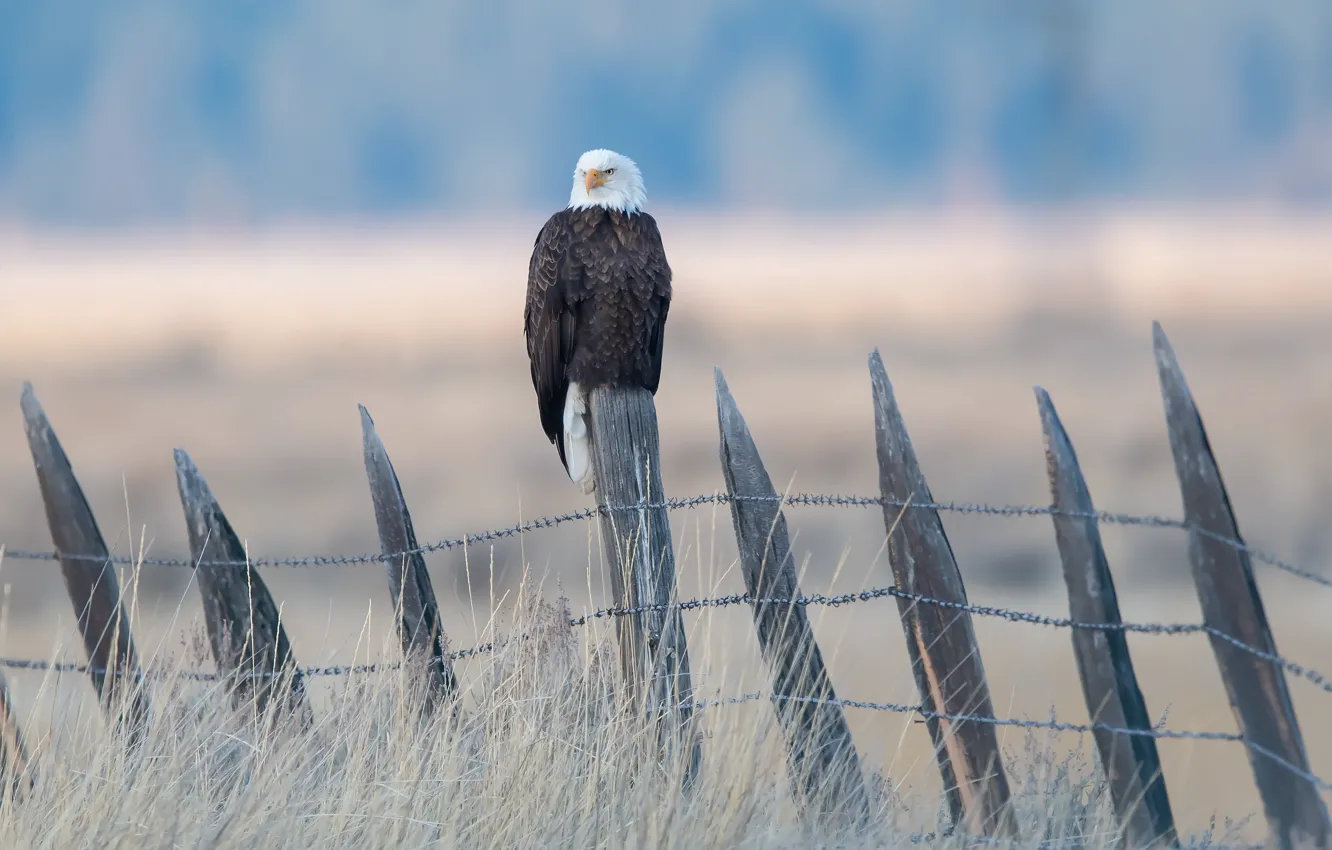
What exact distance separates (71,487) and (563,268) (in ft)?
6.37

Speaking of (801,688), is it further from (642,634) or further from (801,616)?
(642,634)

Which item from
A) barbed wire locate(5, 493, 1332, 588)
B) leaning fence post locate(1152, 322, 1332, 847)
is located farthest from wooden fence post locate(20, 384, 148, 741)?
leaning fence post locate(1152, 322, 1332, 847)

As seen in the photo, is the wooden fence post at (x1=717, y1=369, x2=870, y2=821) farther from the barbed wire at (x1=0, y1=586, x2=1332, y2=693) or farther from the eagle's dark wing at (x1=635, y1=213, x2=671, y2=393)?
the eagle's dark wing at (x1=635, y1=213, x2=671, y2=393)

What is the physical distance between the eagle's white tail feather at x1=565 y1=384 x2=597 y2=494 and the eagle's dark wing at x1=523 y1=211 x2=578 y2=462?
6 centimetres

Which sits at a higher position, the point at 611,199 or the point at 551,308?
the point at 611,199

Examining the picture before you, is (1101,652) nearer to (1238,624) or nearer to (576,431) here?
(1238,624)

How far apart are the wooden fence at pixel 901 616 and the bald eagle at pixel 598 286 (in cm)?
78

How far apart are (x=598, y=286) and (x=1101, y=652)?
227 centimetres

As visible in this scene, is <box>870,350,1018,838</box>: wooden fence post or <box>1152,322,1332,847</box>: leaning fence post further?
<box>870,350,1018,838</box>: wooden fence post

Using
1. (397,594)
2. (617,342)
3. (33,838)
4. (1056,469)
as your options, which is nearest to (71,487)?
(397,594)

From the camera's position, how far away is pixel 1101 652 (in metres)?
3.19

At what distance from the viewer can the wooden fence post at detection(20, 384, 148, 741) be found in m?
4.44

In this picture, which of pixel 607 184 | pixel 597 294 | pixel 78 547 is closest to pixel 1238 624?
pixel 597 294

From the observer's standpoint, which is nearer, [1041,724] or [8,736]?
[1041,724]
